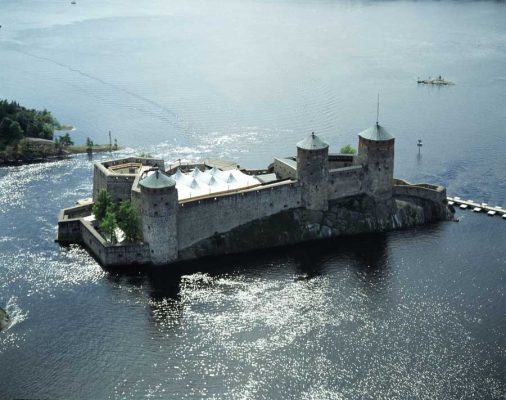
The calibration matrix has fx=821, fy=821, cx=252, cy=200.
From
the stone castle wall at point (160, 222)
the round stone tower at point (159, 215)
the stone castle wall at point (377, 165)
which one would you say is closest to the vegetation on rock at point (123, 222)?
the stone castle wall at point (160, 222)

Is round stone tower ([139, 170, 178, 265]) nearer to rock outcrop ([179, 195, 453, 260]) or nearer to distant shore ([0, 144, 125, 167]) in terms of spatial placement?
rock outcrop ([179, 195, 453, 260])

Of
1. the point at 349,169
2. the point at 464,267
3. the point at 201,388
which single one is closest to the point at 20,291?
the point at 201,388

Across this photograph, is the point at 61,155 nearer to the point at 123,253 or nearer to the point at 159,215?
the point at 123,253

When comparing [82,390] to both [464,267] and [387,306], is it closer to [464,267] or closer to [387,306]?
[387,306]

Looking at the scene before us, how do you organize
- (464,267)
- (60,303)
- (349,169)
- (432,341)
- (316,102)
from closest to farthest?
(432,341) < (60,303) < (464,267) < (349,169) < (316,102)

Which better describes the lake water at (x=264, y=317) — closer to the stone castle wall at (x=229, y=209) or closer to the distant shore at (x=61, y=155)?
the stone castle wall at (x=229, y=209)

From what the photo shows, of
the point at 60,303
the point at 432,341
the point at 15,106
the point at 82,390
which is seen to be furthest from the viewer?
the point at 15,106

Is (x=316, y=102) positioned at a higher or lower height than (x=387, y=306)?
higher
